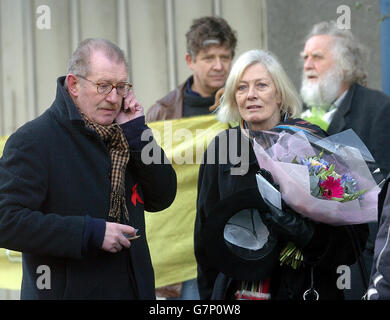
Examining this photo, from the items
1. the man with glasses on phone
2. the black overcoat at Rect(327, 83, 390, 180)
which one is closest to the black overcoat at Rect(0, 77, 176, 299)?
the man with glasses on phone

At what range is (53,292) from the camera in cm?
344

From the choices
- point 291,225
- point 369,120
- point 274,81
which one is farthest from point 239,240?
point 369,120

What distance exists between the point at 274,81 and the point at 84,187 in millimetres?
1408

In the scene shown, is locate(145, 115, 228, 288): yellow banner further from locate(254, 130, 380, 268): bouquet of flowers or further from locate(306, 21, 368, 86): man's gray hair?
locate(254, 130, 380, 268): bouquet of flowers

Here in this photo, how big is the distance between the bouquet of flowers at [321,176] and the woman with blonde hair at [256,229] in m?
0.08

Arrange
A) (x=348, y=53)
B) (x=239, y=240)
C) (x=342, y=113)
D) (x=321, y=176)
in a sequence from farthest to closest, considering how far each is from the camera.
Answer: (x=348, y=53) → (x=342, y=113) → (x=239, y=240) → (x=321, y=176)

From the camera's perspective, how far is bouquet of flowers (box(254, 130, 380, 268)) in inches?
141

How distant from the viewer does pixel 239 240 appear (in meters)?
3.90

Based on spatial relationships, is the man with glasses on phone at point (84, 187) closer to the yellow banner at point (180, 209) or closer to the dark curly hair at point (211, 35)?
the yellow banner at point (180, 209)

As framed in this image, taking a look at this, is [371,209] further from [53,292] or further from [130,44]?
[130,44]

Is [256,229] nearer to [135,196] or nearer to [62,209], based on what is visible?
[135,196]

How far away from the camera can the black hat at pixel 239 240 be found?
12.5 ft

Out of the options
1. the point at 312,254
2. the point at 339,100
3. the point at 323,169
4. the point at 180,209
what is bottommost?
the point at 180,209
